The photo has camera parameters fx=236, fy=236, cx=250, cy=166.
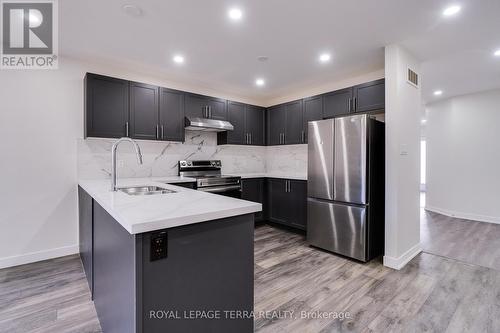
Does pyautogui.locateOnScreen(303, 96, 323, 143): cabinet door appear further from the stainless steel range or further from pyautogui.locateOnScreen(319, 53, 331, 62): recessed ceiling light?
the stainless steel range

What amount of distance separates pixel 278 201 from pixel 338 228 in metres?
1.34

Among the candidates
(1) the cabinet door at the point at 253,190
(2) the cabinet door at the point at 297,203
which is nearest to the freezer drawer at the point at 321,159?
(2) the cabinet door at the point at 297,203

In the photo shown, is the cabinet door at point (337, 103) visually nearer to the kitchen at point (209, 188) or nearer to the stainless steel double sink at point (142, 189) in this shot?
the kitchen at point (209, 188)

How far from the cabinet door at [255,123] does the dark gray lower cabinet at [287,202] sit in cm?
92

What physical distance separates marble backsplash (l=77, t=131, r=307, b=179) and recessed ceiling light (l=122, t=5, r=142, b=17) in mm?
1841

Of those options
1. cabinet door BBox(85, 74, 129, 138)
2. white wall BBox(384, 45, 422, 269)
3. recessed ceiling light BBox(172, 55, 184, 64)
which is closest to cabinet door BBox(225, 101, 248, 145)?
recessed ceiling light BBox(172, 55, 184, 64)

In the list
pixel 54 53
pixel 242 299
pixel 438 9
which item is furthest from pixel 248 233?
pixel 54 53

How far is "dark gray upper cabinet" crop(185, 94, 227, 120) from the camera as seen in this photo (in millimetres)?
3838

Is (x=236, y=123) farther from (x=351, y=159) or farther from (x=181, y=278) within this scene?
(x=181, y=278)

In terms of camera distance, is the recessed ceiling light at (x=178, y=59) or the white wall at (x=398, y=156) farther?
the recessed ceiling light at (x=178, y=59)

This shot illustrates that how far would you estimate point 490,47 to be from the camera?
9.26ft

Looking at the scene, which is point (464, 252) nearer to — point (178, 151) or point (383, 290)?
point (383, 290)

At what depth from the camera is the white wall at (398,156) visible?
274cm

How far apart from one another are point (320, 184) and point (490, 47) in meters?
2.57
